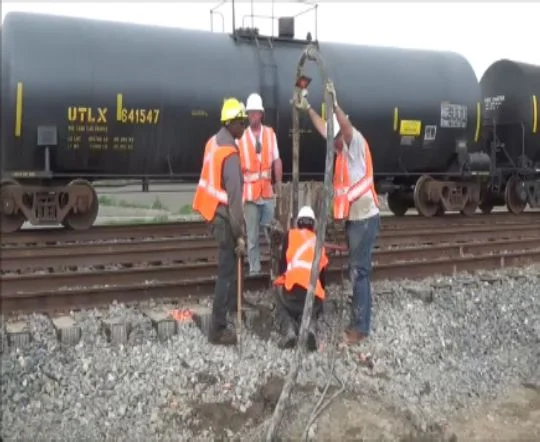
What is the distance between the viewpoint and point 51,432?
454cm

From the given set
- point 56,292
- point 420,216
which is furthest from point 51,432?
point 420,216

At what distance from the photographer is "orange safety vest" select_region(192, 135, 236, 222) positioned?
18.9 ft

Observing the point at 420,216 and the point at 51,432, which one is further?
the point at 420,216

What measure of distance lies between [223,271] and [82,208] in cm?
526

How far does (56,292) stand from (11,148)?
4.61 meters

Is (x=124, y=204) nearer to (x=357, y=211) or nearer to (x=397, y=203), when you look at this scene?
(x=397, y=203)

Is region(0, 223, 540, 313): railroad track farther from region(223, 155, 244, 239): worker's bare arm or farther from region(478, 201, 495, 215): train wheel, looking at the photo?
region(478, 201, 495, 215): train wheel

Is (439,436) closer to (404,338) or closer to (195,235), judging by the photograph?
(404,338)

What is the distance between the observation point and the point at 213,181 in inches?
228

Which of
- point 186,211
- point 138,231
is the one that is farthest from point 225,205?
point 186,211

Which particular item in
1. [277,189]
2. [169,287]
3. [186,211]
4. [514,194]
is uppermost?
[277,189]

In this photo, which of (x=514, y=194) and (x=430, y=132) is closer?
(x=430, y=132)

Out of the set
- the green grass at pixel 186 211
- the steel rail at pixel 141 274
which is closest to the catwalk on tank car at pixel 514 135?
the steel rail at pixel 141 274

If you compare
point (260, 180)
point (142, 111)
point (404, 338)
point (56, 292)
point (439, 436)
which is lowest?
point (439, 436)
